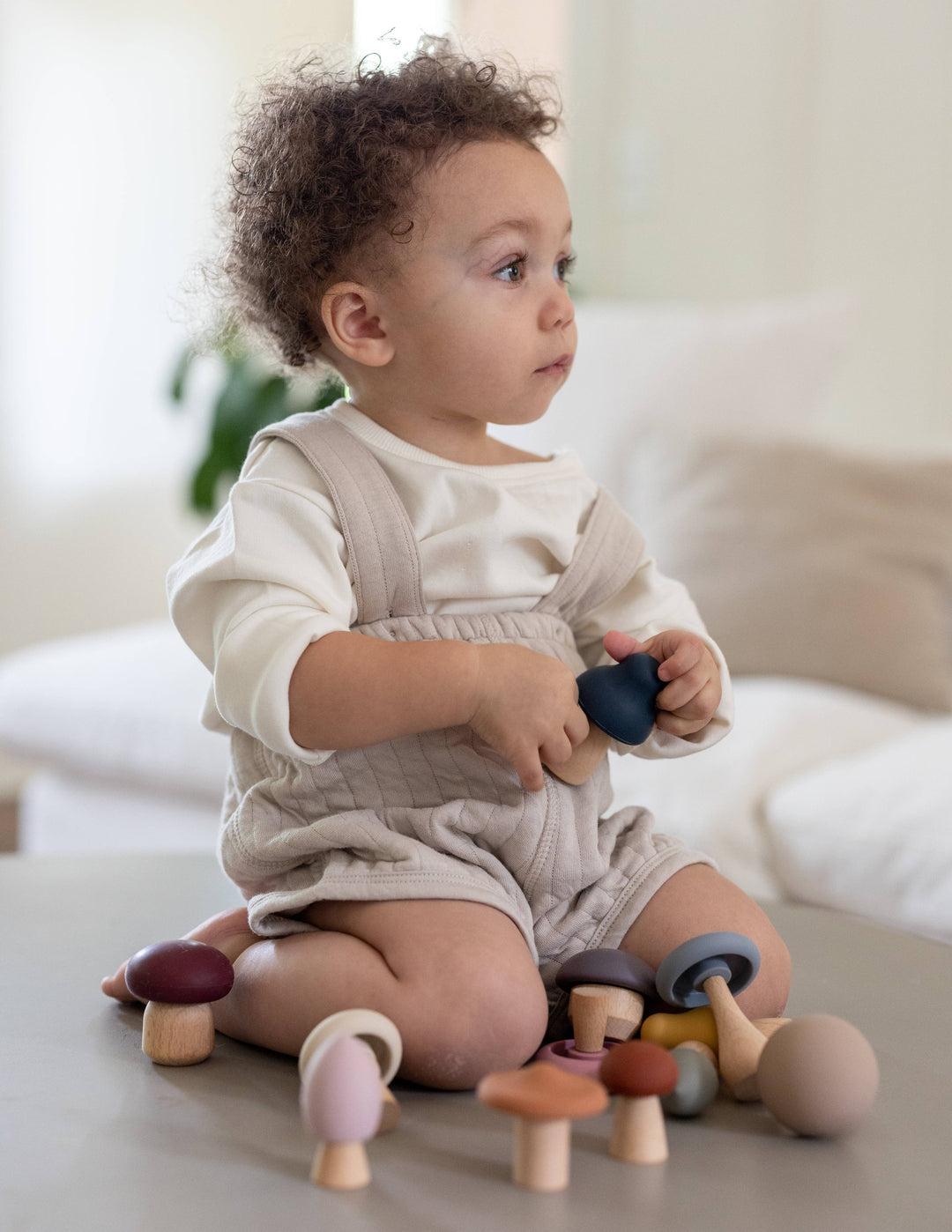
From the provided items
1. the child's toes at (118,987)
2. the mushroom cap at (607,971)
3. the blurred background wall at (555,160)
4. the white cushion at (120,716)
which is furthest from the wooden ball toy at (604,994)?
the blurred background wall at (555,160)

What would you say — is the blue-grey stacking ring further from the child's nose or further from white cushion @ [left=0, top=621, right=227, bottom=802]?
white cushion @ [left=0, top=621, right=227, bottom=802]

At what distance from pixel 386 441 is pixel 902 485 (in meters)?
1.07

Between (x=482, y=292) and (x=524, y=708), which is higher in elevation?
(x=482, y=292)

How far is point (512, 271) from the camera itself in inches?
26.1

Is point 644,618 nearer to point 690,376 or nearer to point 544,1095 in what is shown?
point 544,1095

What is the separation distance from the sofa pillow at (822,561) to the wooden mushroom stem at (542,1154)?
1143mm

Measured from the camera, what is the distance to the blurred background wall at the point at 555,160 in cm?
213

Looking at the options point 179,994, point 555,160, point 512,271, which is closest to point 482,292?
point 512,271

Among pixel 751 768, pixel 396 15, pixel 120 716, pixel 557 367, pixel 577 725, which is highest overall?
pixel 396 15

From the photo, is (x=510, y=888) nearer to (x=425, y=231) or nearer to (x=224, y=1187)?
(x=224, y=1187)

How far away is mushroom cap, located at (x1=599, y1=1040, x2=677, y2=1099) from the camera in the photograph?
0.48 meters

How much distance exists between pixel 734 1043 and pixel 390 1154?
159mm

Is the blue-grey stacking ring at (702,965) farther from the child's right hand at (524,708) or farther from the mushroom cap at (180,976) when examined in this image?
the mushroom cap at (180,976)

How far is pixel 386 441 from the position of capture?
2.19ft
